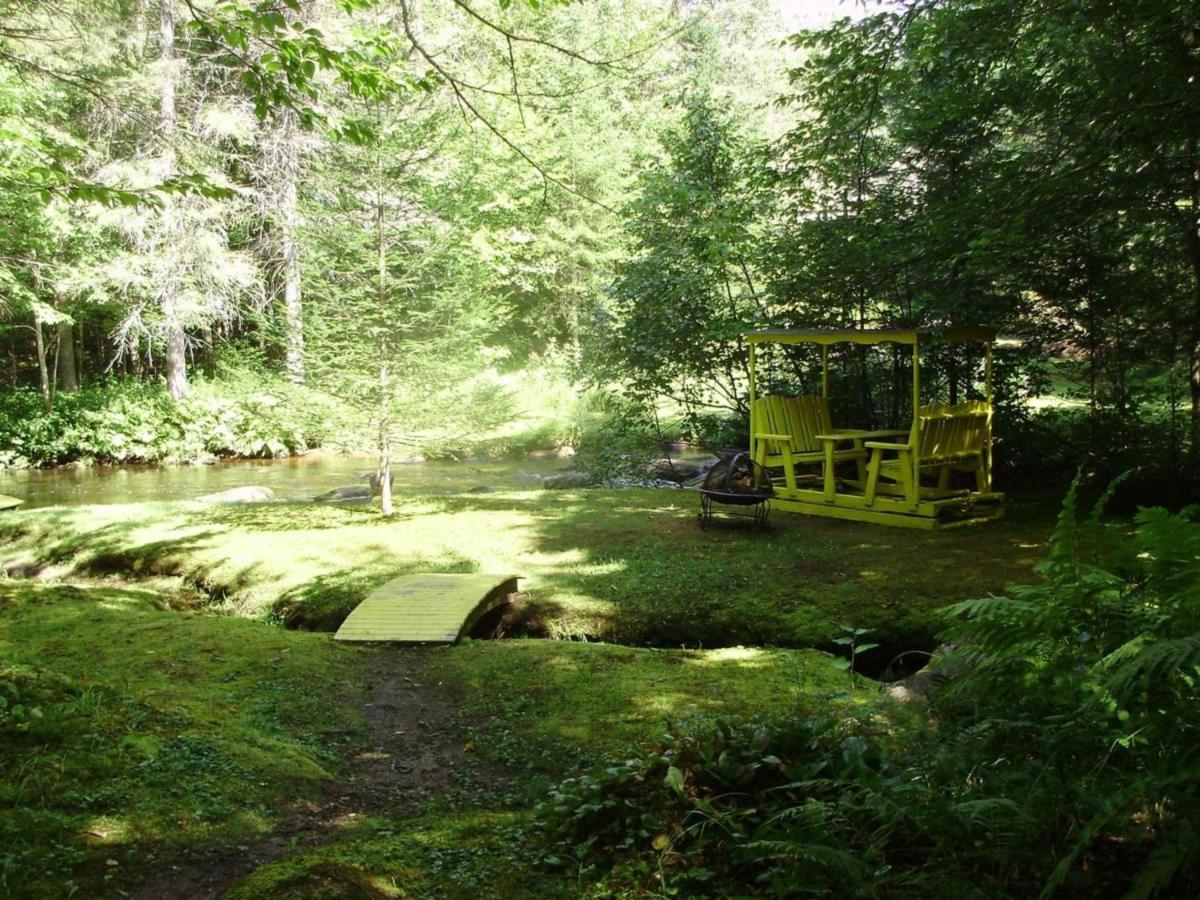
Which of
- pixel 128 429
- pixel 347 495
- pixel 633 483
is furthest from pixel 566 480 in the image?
pixel 128 429

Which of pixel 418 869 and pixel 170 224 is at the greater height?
pixel 170 224

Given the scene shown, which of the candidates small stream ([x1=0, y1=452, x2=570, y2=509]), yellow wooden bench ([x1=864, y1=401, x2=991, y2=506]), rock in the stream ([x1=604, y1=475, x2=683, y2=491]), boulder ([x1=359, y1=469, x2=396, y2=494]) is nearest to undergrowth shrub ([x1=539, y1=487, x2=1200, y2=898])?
yellow wooden bench ([x1=864, y1=401, x2=991, y2=506])

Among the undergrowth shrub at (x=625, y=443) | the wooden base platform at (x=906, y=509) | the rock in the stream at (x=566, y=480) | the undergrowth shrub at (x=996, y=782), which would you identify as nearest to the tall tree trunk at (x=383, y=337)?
the undergrowth shrub at (x=625, y=443)

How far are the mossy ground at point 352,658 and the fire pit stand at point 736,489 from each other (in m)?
0.26

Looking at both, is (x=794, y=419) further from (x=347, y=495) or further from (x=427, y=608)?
(x=347, y=495)

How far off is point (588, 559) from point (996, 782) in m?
6.17

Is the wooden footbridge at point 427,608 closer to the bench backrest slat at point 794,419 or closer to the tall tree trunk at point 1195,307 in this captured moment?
the bench backrest slat at point 794,419

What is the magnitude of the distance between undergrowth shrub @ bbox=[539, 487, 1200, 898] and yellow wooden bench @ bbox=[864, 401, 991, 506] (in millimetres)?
5960

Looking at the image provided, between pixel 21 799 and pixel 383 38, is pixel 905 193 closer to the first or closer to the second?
pixel 383 38

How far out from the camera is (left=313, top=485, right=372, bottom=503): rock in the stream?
13552 millimetres

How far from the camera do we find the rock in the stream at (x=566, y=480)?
15298 millimetres

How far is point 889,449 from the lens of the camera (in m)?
9.62

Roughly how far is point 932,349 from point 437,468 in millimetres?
9828

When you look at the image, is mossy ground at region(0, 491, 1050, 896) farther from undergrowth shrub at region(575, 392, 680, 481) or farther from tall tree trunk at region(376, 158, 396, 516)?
undergrowth shrub at region(575, 392, 680, 481)
